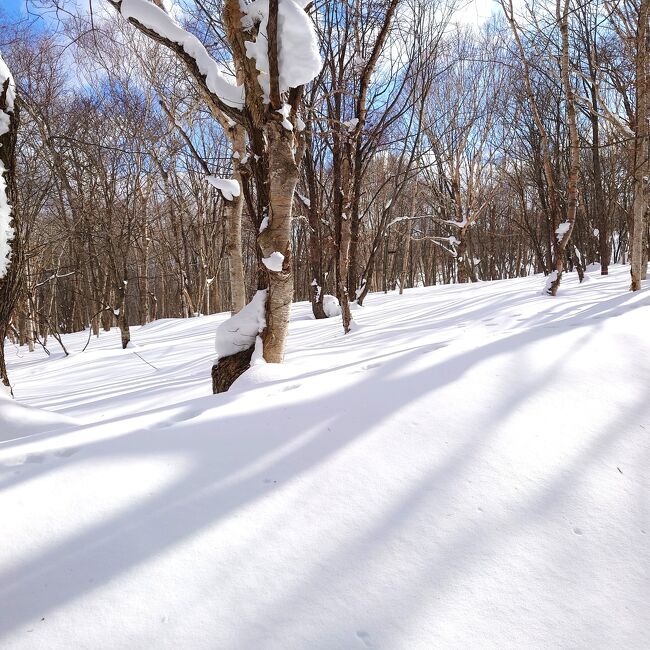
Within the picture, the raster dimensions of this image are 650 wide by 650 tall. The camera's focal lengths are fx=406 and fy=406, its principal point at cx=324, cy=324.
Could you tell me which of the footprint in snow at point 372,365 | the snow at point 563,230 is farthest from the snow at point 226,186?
the snow at point 563,230

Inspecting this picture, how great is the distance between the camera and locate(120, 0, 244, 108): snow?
2.51 metres

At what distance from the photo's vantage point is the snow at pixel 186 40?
2512 mm

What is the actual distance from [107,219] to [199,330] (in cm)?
319

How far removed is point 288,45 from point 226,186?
213cm

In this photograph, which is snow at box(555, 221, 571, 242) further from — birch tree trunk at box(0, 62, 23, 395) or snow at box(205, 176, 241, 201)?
birch tree trunk at box(0, 62, 23, 395)

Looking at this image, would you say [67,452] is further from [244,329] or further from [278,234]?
[278,234]

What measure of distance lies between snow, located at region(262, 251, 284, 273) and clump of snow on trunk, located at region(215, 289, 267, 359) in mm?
222

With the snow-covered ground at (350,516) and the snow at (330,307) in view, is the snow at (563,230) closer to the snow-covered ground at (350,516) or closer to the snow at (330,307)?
the snow at (330,307)

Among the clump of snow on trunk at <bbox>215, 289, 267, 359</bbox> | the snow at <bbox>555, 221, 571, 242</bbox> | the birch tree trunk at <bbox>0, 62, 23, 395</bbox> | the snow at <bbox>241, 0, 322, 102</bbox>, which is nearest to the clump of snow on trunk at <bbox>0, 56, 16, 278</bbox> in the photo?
the birch tree trunk at <bbox>0, 62, 23, 395</bbox>

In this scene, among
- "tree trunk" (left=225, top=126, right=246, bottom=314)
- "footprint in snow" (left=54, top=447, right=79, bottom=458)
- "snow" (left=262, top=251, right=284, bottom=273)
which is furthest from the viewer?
"tree trunk" (left=225, top=126, right=246, bottom=314)

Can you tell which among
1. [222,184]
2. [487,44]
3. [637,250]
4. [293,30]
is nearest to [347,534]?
[293,30]

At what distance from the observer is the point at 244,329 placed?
9.86 feet

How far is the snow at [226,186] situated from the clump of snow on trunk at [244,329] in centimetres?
195

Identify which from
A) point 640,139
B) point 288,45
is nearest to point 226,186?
point 288,45
